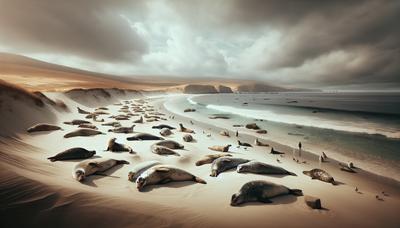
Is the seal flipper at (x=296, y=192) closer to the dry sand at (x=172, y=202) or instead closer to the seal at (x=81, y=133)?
the dry sand at (x=172, y=202)

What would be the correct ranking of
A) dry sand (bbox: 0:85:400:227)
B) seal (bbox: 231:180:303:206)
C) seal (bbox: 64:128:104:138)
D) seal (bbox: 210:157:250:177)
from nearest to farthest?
dry sand (bbox: 0:85:400:227) < seal (bbox: 231:180:303:206) < seal (bbox: 210:157:250:177) < seal (bbox: 64:128:104:138)

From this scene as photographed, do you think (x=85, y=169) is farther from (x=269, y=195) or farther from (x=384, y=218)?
(x=384, y=218)

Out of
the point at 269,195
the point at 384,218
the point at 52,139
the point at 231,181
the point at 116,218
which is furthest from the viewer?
the point at 52,139

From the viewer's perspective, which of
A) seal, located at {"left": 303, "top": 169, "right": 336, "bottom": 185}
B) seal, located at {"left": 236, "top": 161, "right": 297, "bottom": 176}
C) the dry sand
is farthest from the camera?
seal, located at {"left": 236, "top": 161, "right": 297, "bottom": 176}

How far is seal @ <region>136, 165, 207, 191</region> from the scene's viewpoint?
20.2 feet

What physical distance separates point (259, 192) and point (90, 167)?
535cm

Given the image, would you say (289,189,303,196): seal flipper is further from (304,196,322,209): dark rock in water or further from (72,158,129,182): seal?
(72,158,129,182): seal

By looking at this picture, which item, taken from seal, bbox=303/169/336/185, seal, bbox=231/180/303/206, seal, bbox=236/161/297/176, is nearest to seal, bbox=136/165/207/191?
seal, bbox=231/180/303/206

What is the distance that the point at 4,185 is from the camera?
4.39 meters

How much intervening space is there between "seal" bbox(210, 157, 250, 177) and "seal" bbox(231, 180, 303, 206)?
1842mm

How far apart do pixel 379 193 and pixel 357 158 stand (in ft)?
14.0

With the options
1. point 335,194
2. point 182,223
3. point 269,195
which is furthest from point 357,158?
point 182,223

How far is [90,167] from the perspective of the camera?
685 cm

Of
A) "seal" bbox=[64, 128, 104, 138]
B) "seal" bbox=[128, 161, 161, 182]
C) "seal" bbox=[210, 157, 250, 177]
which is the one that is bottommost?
"seal" bbox=[64, 128, 104, 138]
